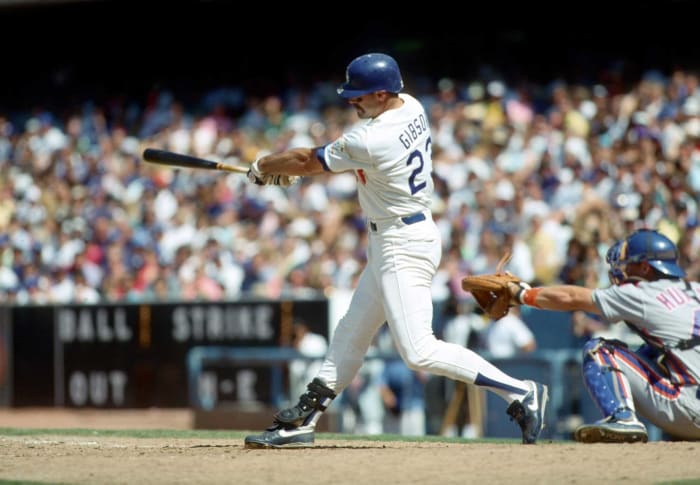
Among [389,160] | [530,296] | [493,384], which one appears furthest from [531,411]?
[389,160]

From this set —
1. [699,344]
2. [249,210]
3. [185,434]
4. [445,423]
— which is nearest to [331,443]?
[185,434]

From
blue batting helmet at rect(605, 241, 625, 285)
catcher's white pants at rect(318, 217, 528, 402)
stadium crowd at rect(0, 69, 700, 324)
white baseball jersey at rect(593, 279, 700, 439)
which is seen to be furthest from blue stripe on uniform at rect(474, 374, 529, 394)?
stadium crowd at rect(0, 69, 700, 324)

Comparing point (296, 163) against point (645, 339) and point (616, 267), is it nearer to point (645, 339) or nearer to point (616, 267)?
point (616, 267)

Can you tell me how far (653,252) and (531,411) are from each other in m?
1.06

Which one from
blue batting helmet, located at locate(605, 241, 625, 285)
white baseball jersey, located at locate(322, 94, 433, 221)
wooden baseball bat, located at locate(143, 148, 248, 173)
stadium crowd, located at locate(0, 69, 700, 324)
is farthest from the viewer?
stadium crowd, located at locate(0, 69, 700, 324)

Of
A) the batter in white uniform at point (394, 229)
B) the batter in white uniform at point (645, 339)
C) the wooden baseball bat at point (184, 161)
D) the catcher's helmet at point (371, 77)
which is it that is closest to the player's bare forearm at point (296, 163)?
the batter in white uniform at point (394, 229)

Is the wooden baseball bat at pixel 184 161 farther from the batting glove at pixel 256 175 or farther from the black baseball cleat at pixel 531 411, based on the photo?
the black baseball cleat at pixel 531 411

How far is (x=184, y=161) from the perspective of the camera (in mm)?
7719

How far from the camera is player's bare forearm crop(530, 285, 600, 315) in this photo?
6445 millimetres

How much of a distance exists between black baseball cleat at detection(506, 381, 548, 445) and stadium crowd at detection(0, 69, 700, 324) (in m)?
4.15

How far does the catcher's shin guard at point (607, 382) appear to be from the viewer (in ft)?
21.7

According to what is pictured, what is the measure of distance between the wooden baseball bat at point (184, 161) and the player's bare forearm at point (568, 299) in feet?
6.36

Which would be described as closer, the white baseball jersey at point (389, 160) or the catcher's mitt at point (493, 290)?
the white baseball jersey at point (389, 160)

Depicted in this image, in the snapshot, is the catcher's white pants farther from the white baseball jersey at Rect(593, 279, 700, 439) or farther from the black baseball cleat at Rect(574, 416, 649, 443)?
the white baseball jersey at Rect(593, 279, 700, 439)
